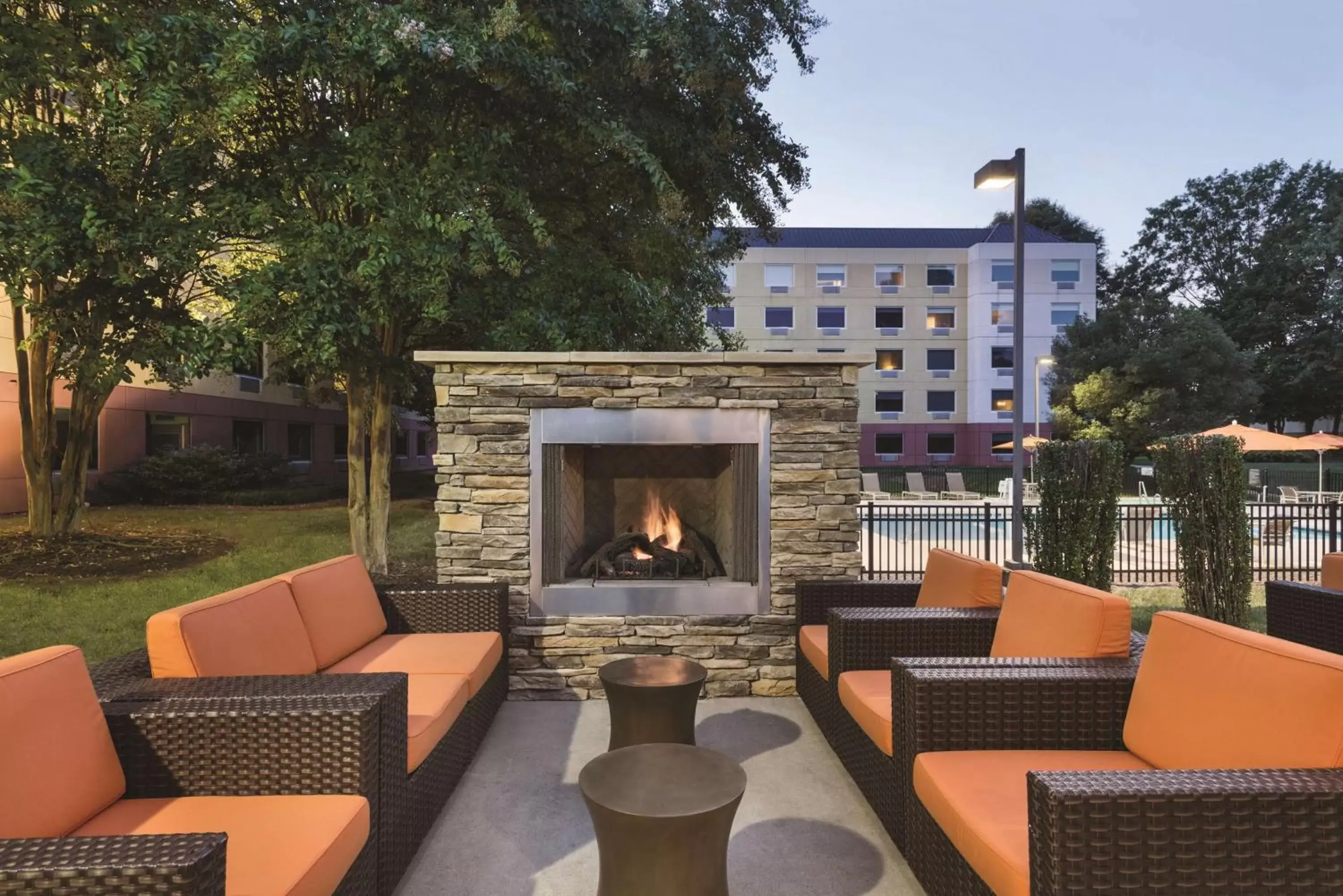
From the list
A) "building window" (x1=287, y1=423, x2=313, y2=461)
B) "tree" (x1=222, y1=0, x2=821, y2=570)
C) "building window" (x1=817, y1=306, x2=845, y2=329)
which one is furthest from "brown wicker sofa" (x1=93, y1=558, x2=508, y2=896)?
"building window" (x1=817, y1=306, x2=845, y2=329)

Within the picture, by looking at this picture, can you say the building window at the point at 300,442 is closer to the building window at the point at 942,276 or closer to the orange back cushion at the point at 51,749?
the orange back cushion at the point at 51,749

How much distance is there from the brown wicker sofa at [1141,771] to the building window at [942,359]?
29171 millimetres

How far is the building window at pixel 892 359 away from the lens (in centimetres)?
2984

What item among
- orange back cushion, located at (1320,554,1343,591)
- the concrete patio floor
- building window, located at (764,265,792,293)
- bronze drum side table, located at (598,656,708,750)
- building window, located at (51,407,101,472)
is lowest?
the concrete patio floor

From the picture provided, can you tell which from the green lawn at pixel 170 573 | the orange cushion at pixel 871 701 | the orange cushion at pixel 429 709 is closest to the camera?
the orange cushion at pixel 429 709

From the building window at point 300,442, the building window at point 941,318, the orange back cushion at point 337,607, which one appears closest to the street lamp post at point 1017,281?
the orange back cushion at point 337,607

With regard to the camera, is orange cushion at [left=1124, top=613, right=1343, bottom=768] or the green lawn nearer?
orange cushion at [left=1124, top=613, right=1343, bottom=768]

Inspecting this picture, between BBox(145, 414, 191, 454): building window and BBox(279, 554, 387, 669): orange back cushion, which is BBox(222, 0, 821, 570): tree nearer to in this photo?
BBox(279, 554, 387, 669): orange back cushion

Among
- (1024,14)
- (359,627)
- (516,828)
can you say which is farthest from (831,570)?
(1024,14)

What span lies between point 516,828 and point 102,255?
581 centimetres

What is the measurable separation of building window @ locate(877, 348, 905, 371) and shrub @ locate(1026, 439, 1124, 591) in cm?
2469

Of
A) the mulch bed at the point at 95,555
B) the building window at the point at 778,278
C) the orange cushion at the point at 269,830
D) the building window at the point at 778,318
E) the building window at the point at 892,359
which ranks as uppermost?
the building window at the point at 778,278

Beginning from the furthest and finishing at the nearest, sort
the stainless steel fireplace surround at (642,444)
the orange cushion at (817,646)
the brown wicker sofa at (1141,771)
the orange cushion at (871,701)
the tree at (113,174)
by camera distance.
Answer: the tree at (113,174), the stainless steel fireplace surround at (642,444), the orange cushion at (817,646), the orange cushion at (871,701), the brown wicker sofa at (1141,771)

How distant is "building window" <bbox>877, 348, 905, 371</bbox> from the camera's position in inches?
1175
